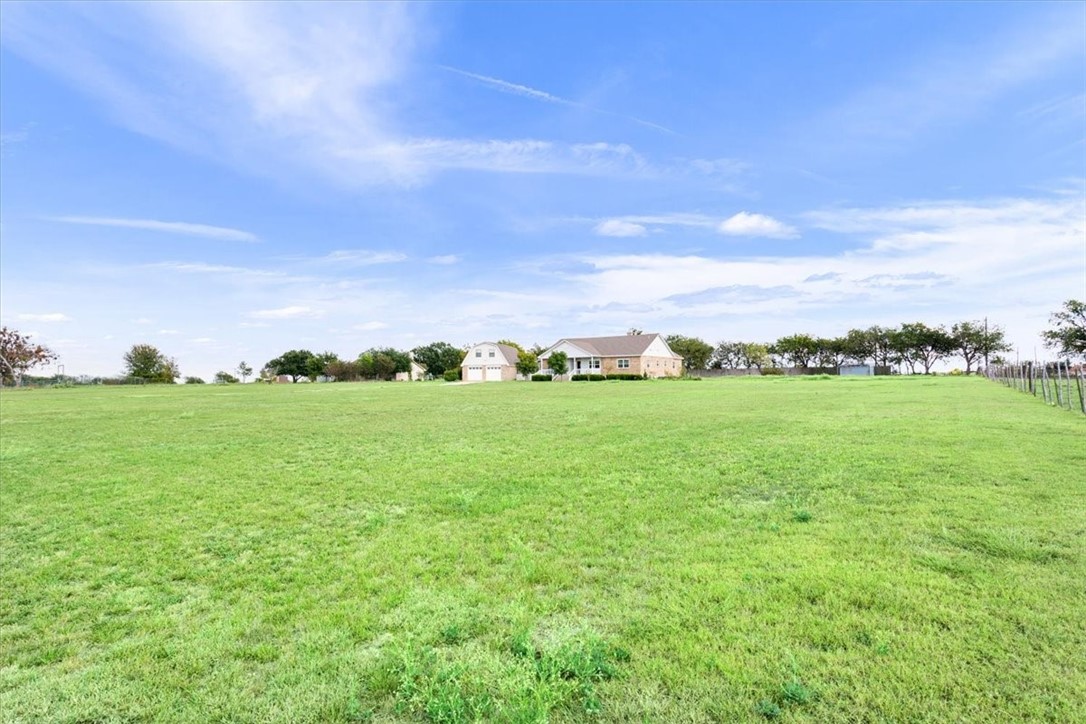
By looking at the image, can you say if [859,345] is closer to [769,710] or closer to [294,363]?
[769,710]

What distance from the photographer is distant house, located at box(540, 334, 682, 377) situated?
59.9m

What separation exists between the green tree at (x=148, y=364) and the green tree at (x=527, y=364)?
178ft

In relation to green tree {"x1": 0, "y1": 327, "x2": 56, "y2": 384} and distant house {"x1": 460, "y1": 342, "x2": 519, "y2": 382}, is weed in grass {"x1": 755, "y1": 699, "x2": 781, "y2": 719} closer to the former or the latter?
distant house {"x1": 460, "y1": 342, "x2": 519, "y2": 382}

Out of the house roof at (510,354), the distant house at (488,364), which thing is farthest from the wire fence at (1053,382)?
the house roof at (510,354)

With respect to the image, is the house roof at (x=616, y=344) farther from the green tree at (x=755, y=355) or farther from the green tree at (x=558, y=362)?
the green tree at (x=755, y=355)

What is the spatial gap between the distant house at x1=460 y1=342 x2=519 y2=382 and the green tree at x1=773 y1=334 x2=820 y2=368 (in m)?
42.7

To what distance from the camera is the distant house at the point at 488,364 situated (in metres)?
63.6

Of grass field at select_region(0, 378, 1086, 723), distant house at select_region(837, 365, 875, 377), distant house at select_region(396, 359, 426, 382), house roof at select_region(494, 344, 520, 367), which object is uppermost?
house roof at select_region(494, 344, 520, 367)

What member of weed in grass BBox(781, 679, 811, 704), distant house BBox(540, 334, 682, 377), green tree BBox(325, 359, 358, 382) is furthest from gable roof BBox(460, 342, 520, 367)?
weed in grass BBox(781, 679, 811, 704)

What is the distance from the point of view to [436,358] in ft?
304

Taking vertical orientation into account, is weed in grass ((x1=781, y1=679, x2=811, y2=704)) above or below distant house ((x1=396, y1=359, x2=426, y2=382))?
below

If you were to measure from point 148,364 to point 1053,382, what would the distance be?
99286mm

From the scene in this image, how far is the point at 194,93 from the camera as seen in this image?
19656mm

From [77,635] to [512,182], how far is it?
26857mm
